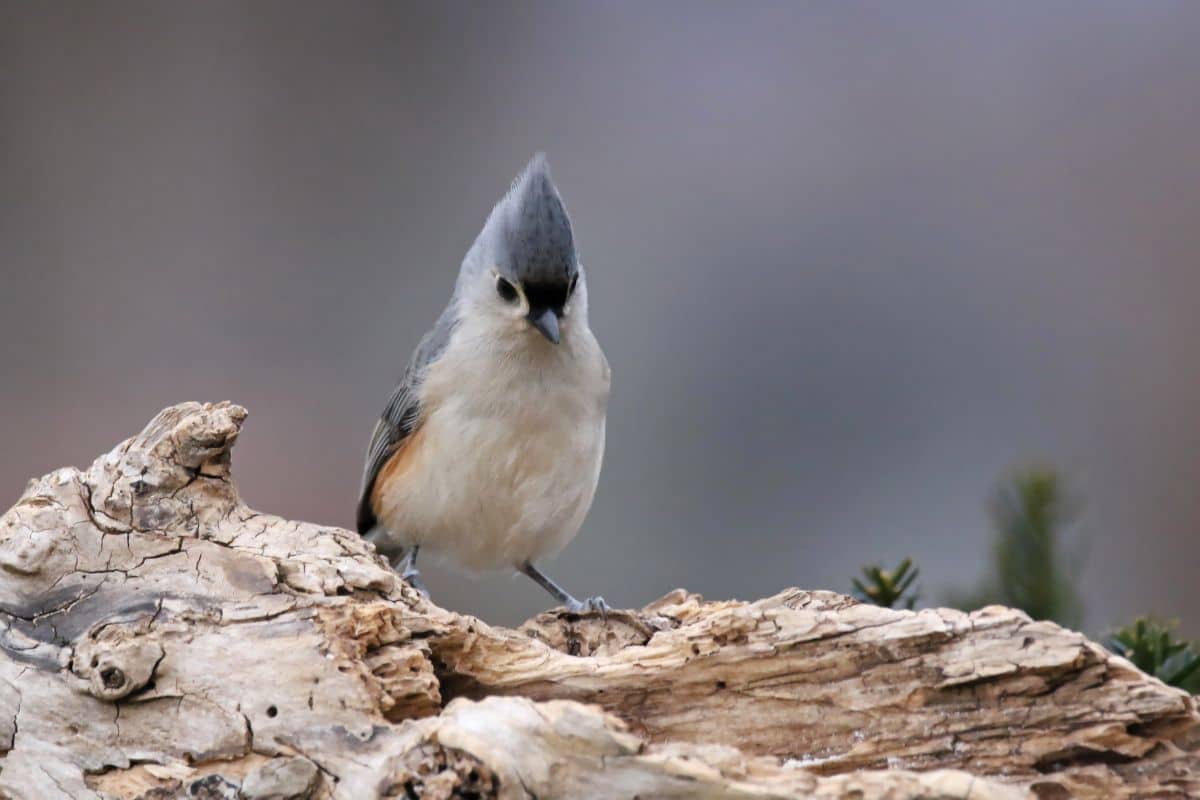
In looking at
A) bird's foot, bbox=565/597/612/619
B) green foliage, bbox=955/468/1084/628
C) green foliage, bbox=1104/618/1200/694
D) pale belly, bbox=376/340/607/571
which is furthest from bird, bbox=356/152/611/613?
green foliage, bbox=1104/618/1200/694

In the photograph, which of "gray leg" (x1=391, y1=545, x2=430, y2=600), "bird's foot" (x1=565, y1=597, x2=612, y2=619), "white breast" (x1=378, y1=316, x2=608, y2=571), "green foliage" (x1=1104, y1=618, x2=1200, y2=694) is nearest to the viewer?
"green foliage" (x1=1104, y1=618, x2=1200, y2=694)

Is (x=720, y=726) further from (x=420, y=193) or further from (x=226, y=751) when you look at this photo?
(x=420, y=193)

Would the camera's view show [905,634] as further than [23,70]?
No

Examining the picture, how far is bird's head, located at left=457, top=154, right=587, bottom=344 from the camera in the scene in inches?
72.8

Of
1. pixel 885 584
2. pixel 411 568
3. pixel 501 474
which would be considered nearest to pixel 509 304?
pixel 501 474

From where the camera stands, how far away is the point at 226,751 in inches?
47.5

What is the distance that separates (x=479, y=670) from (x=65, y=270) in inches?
102

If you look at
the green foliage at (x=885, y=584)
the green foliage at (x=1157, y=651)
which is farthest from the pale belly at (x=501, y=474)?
the green foliage at (x=1157, y=651)

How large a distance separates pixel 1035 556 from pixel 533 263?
2.85ft

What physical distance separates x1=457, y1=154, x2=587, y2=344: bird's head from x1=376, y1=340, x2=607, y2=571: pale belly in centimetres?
14

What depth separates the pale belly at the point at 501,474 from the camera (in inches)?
77.3

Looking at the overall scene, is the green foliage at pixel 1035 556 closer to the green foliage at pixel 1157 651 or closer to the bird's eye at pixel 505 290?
the green foliage at pixel 1157 651

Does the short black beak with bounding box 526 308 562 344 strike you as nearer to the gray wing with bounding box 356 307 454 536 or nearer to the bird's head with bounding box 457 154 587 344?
the bird's head with bounding box 457 154 587 344

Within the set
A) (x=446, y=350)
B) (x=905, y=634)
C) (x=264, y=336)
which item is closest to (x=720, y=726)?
(x=905, y=634)
